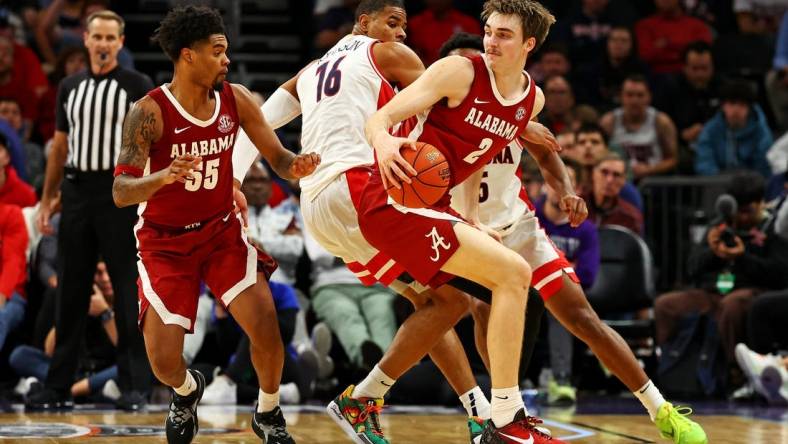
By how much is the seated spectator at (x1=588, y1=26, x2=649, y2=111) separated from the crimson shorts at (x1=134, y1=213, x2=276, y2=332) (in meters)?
6.99

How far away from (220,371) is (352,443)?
249cm

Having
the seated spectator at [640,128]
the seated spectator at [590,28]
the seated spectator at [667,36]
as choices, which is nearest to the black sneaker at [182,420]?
the seated spectator at [640,128]

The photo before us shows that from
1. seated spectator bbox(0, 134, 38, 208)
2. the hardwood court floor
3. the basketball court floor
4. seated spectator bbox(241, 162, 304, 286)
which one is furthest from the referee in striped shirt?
seated spectator bbox(241, 162, 304, 286)

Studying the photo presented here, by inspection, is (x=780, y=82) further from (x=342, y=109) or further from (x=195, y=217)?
(x=195, y=217)

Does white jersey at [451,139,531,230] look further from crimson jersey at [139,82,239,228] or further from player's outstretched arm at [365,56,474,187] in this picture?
crimson jersey at [139,82,239,228]

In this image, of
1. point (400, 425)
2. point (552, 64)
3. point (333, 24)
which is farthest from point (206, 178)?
point (333, 24)

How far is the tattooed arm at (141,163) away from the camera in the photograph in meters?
5.26

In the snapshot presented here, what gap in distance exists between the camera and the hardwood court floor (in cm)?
657

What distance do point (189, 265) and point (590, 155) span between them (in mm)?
5146

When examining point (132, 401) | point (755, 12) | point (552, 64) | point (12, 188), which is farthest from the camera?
point (755, 12)

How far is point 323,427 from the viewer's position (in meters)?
7.18

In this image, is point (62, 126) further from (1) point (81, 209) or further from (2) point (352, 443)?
(2) point (352, 443)

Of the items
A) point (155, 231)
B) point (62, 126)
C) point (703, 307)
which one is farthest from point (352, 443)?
point (703, 307)

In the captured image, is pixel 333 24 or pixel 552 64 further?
pixel 333 24
